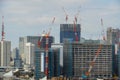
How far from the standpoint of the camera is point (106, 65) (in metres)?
56.7

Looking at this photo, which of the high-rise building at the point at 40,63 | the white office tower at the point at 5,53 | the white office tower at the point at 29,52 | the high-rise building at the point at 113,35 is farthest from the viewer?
the white office tower at the point at 29,52

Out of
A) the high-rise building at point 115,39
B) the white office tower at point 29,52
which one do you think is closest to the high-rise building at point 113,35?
the high-rise building at point 115,39

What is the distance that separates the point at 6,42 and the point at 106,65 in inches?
798

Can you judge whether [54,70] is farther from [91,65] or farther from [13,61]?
[13,61]

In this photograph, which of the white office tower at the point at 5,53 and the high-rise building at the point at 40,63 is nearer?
the high-rise building at the point at 40,63

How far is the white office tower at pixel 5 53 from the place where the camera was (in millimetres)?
73750

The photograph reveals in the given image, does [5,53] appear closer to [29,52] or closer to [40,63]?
[29,52]

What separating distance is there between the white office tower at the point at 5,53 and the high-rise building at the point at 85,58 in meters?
17.3

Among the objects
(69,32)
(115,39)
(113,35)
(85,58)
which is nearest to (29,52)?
(69,32)

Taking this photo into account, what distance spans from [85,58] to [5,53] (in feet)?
66.9

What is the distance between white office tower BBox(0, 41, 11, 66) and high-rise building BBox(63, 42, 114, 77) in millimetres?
17309

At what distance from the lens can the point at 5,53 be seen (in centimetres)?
7519

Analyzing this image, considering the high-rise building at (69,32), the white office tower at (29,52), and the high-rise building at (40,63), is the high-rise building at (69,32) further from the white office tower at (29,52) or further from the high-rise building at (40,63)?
the high-rise building at (40,63)

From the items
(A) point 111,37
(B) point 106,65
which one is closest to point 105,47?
(B) point 106,65
